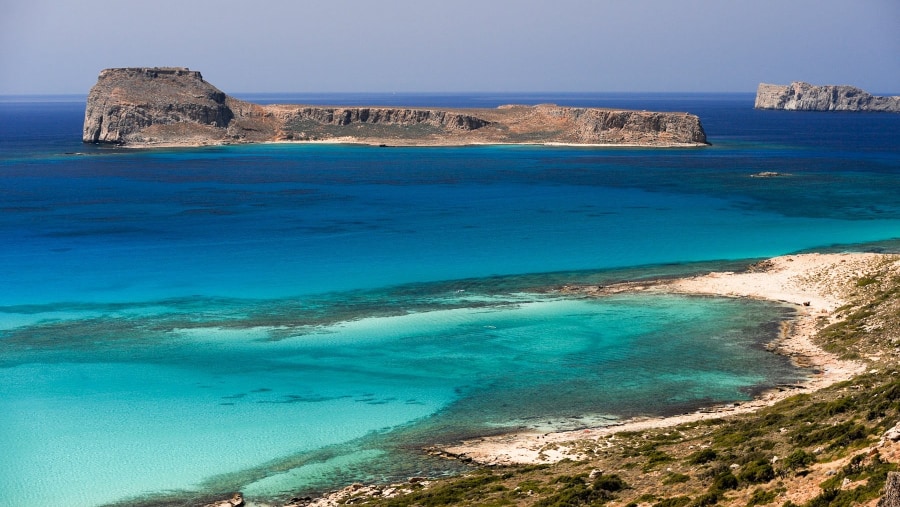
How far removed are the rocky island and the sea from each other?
132 ft

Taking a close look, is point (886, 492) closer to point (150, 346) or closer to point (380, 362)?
point (380, 362)

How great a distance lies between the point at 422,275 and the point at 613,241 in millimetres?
14452

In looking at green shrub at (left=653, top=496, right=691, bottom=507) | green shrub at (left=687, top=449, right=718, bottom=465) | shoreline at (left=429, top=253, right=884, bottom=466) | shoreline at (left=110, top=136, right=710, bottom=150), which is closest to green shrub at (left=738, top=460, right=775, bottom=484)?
green shrub at (left=653, top=496, right=691, bottom=507)

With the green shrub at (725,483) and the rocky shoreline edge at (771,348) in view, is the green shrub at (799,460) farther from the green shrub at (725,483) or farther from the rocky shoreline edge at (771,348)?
the rocky shoreline edge at (771,348)

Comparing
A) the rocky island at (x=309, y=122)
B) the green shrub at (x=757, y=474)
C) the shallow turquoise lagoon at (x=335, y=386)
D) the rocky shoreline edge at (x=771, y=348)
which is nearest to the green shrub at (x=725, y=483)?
the green shrub at (x=757, y=474)

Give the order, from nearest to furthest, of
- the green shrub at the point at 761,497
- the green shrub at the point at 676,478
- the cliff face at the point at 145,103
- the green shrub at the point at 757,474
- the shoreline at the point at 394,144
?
the green shrub at the point at 761,497 → the green shrub at the point at 757,474 → the green shrub at the point at 676,478 → the cliff face at the point at 145,103 → the shoreline at the point at 394,144

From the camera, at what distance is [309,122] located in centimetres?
13562

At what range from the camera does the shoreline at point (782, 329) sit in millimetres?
23625

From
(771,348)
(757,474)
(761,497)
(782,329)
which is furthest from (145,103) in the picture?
(761,497)

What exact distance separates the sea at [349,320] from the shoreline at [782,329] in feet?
2.40

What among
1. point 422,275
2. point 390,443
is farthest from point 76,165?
point 390,443

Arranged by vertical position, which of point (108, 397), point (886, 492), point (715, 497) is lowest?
point (108, 397)

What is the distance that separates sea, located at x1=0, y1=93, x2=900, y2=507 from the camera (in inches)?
973

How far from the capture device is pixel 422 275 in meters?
46.1
